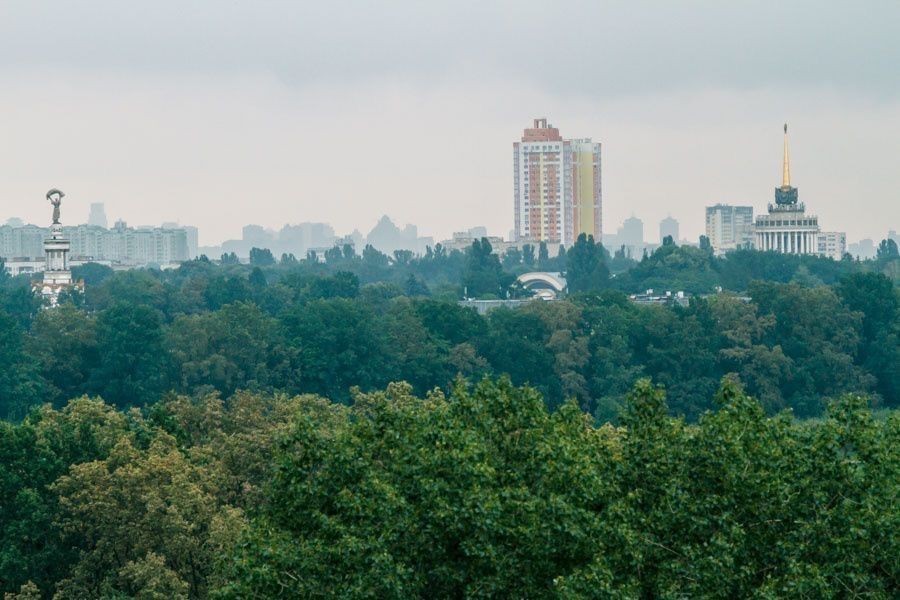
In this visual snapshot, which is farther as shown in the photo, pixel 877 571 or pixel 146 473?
pixel 146 473

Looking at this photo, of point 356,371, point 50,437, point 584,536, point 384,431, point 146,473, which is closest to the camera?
point 584,536

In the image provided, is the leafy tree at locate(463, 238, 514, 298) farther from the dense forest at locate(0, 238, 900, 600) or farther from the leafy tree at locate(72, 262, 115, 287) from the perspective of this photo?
the dense forest at locate(0, 238, 900, 600)

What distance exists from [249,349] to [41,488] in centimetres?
3913

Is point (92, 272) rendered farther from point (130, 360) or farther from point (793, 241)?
point (130, 360)

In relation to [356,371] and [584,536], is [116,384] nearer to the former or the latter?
[356,371]

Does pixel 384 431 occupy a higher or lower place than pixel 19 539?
higher

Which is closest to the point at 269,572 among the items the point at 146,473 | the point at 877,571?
the point at 877,571

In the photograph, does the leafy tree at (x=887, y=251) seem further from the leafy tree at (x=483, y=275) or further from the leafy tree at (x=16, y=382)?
the leafy tree at (x=16, y=382)

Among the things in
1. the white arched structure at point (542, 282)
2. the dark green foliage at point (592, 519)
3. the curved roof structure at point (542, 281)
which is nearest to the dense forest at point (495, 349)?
the dark green foliage at point (592, 519)

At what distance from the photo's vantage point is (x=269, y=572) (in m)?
24.6

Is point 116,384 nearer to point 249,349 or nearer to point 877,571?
point 249,349

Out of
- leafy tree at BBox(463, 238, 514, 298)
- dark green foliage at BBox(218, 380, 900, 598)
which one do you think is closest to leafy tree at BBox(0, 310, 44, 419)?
dark green foliage at BBox(218, 380, 900, 598)

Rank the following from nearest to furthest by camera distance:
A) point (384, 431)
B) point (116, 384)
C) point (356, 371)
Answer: point (384, 431) → point (116, 384) → point (356, 371)

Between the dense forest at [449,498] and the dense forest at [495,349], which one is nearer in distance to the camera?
the dense forest at [449,498]
